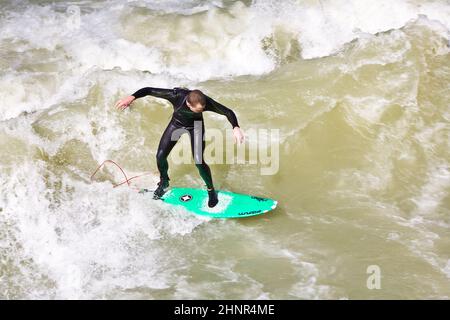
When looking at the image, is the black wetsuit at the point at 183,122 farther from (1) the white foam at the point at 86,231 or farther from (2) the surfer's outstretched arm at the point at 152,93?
(1) the white foam at the point at 86,231

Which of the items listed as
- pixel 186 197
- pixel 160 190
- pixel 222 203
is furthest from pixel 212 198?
pixel 160 190

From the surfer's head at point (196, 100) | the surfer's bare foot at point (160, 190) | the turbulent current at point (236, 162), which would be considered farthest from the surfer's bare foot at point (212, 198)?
the surfer's head at point (196, 100)

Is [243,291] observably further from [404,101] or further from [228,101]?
[404,101]

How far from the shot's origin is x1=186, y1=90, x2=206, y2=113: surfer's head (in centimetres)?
563

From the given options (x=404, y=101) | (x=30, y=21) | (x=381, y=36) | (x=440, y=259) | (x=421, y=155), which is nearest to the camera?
(x=440, y=259)

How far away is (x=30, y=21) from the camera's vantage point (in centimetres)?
1104

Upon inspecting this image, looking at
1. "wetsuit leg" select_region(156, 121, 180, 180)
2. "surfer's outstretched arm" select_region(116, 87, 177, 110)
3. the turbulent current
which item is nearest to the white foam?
the turbulent current

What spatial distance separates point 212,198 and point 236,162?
1038mm

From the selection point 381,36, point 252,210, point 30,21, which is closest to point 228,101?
point 252,210

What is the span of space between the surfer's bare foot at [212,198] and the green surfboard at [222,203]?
0.05 m

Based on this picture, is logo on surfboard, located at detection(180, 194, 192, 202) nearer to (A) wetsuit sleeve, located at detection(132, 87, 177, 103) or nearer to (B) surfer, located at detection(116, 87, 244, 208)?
(B) surfer, located at detection(116, 87, 244, 208)

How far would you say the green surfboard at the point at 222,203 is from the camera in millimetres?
6555

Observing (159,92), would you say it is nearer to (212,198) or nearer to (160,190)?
(160,190)
